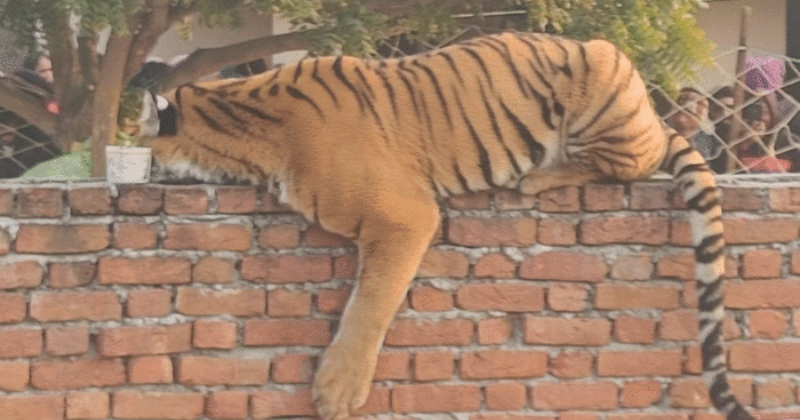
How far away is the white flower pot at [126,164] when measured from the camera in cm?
229

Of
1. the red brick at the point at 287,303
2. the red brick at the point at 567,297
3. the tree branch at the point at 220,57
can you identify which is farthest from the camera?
the tree branch at the point at 220,57

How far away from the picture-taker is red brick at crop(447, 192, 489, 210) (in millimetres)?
2412

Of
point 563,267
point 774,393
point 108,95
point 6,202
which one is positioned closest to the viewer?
point 6,202

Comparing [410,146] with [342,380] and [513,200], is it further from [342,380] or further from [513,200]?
[342,380]

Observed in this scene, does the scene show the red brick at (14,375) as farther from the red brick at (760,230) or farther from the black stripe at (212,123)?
the red brick at (760,230)

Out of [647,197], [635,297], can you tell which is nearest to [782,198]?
[647,197]

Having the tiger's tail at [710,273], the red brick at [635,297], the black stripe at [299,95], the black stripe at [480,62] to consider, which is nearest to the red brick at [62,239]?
the black stripe at [299,95]

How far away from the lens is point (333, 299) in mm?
2367

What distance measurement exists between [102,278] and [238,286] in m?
0.35

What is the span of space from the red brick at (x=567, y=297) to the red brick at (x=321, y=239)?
575mm

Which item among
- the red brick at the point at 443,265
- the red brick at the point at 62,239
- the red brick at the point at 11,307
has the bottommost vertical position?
the red brick at the point at 11,307

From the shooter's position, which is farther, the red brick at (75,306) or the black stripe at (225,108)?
the black stripe at (225,108)

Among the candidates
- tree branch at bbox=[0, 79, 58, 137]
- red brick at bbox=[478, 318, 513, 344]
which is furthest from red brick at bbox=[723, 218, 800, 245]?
tree branch at bbox=[0, 79, 58, 137]

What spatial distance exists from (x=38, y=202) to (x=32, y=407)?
524mm
